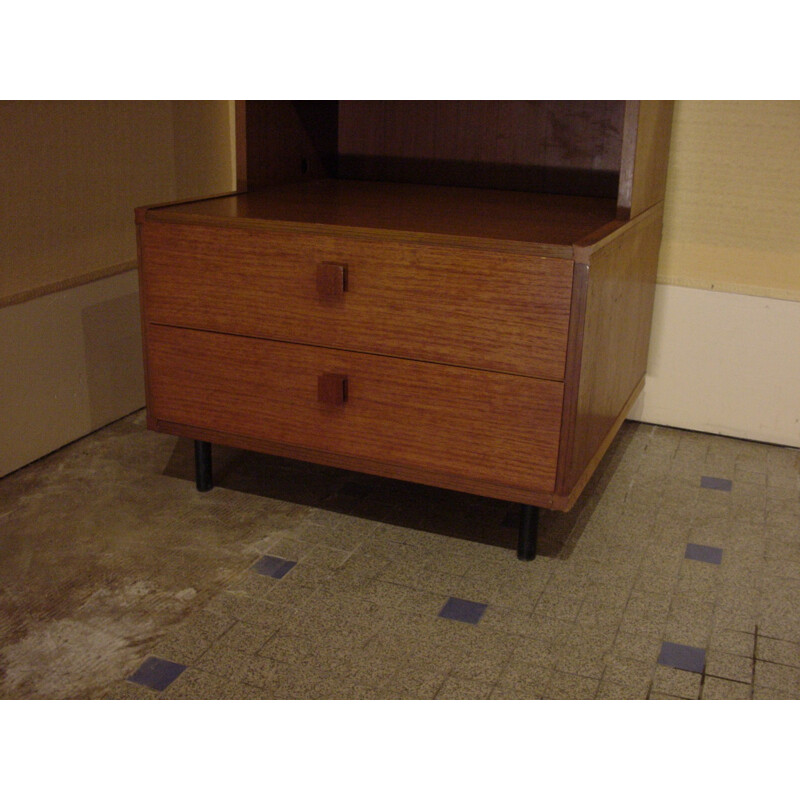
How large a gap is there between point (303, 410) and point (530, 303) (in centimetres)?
49

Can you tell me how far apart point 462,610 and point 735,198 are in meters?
1.23

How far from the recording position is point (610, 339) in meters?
1.70

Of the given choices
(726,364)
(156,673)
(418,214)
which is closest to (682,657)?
(156,673)

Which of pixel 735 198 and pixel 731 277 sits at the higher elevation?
pixel 735 198

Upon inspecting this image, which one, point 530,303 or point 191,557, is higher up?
point 530,303

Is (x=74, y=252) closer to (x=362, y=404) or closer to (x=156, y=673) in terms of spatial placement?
(x=362, y=404)

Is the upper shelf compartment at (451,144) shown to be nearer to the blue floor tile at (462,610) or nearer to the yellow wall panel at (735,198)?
the yellow wall panel at (735,198)

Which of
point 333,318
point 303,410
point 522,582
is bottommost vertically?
point 522,582

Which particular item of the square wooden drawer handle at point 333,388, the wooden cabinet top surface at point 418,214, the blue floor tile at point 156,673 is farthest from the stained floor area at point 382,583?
the wooden cabinet top surface at point 418,214

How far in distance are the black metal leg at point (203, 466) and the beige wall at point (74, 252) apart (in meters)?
0.43

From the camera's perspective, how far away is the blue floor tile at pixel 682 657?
138 centimetres
